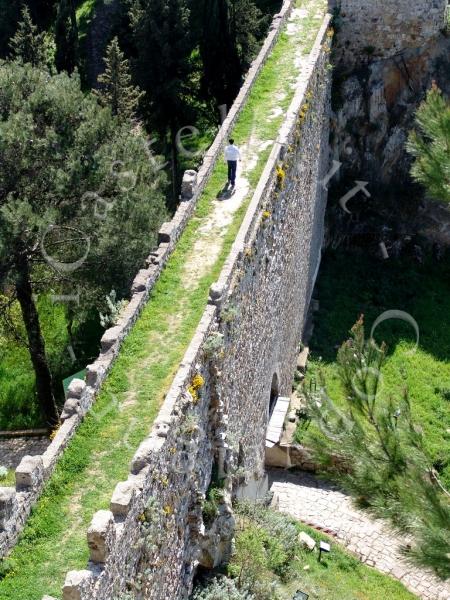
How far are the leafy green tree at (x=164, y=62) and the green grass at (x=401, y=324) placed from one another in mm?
5221

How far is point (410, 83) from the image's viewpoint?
76.1 feet

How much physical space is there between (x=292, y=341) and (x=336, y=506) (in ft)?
12.8

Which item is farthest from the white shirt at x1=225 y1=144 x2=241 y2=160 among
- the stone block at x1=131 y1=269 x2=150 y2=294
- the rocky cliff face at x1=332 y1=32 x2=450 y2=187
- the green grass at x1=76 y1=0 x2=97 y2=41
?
the green grass at x1=76 y1=0 x2=97 y2=41

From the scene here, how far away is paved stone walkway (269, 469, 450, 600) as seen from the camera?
15820 mm

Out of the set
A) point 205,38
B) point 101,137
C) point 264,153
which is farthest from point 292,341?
point 205,38

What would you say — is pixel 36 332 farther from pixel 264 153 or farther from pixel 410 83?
pixel 410 83

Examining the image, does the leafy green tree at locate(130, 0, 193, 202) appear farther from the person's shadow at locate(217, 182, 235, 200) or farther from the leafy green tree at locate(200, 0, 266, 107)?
the person's shadow at locate(217, 182, 235, 200)

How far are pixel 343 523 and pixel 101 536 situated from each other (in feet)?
33.2

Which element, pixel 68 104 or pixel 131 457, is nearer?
pixel 131 457

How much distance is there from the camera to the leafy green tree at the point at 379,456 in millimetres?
9305

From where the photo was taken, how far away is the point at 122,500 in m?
8.22

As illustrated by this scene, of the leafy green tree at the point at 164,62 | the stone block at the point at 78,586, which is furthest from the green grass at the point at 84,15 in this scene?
the stone block at the point at 78,586

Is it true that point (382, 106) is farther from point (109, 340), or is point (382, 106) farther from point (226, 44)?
point (109, 340)

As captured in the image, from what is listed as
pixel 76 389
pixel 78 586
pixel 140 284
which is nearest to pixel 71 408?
pixel 76 389
